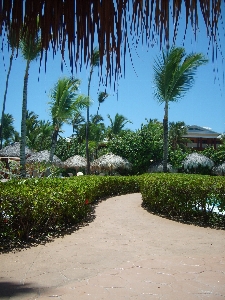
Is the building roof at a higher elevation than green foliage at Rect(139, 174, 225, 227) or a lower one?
higher

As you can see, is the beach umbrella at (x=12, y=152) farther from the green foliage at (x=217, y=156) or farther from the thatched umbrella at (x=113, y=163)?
the green foliage at (x=217, y=156)

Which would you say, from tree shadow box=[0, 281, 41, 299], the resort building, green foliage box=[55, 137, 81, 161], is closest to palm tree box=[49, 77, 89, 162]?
tree shadow box=[0, 281, 41, 299]

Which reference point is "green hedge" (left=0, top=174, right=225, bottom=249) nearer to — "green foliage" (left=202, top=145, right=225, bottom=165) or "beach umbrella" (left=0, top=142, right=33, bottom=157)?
"beach umbrella" (left=0, top=142, right=33, bottom=157)

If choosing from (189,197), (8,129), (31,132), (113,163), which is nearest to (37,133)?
(31,132)

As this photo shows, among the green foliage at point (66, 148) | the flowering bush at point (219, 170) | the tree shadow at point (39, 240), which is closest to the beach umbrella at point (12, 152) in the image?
the green foliage at point (66, 148)

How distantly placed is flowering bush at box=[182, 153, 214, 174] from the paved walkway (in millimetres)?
19936

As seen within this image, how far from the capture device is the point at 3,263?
4.58 metres

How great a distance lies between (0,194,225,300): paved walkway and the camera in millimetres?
3521

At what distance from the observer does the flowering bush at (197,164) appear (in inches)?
1048

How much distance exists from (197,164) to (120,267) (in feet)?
77.7

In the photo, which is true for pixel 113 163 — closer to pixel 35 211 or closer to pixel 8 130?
pixel 35 211

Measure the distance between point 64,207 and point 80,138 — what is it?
34020mm

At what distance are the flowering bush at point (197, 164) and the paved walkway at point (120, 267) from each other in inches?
785

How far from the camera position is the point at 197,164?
2677cm
